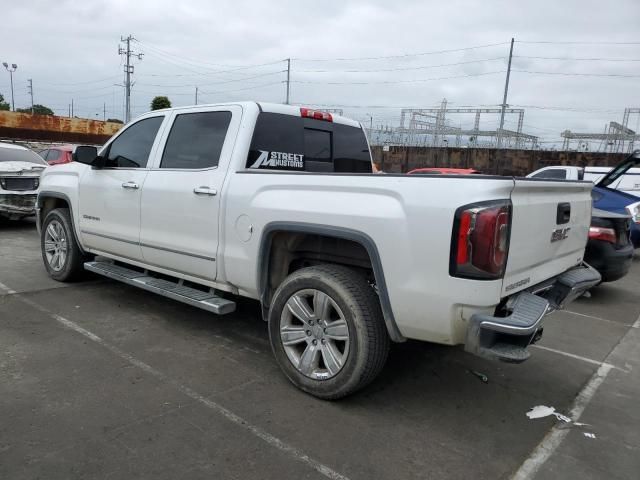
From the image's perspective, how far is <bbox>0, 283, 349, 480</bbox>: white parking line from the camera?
2691 mm

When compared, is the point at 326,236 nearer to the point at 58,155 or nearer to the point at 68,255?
the point at 68,255

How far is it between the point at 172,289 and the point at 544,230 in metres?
2.94

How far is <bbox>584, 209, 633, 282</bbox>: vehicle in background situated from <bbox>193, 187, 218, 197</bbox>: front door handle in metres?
4.60

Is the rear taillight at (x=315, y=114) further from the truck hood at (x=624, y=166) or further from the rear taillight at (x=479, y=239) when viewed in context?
the truck hood at (x=624, y=166)

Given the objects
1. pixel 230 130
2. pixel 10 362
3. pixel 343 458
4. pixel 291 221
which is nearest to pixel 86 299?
pixel 10 362

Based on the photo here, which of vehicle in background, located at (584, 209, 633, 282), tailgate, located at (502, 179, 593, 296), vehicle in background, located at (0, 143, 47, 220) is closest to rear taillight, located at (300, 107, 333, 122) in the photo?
tailgate, located at (502, 179, 593, 296)

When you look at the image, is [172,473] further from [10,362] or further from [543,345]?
[543,345]

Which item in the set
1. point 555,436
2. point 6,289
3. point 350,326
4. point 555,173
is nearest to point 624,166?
point 555,173

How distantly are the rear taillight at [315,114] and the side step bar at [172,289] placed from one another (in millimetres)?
1758

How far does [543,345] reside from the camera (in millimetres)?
4809

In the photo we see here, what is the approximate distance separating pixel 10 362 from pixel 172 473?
76.8 inches

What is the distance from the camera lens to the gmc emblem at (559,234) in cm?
335

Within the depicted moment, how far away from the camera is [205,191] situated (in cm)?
396

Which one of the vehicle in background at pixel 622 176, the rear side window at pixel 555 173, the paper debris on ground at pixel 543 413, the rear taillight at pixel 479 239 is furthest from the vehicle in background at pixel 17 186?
the rear side window at pixel 555 173
